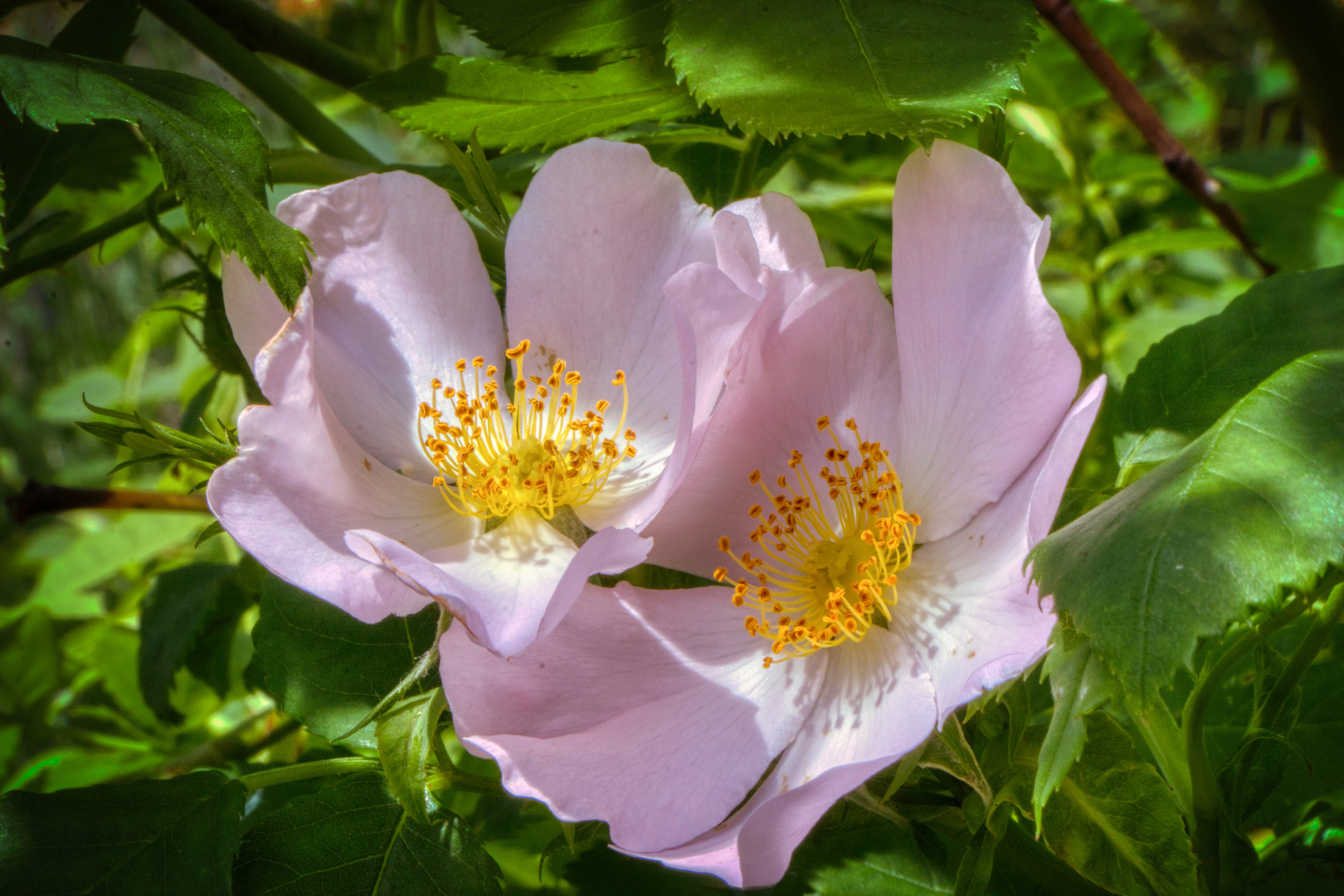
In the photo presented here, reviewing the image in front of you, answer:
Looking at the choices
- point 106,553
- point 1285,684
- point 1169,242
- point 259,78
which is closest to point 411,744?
point 1285,684

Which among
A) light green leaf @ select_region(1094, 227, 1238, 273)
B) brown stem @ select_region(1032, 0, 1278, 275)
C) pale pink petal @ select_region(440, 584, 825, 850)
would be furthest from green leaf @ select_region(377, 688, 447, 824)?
light green leaf @ select_region(1094, 227, 1238, 273)

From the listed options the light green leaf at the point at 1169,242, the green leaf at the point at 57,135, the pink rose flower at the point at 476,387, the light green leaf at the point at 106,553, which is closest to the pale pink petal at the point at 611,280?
the pink rose flower at the point at 476,387

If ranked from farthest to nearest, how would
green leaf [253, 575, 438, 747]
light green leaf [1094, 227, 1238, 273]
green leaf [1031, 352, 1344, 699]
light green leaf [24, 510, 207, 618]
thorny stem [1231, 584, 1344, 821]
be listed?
light green leaf [24, 510, 207, 618], light green leaf [1094, 227, 1238, 273], green leaf [253, 575, 438, 747], thorny stem [1231, 584, 1344, 821], green leaf [1031, 352, 1344, 699]

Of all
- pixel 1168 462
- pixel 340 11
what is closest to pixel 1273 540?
pixel 1168 462

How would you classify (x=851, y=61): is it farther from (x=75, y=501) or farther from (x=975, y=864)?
(x=75, y=501)

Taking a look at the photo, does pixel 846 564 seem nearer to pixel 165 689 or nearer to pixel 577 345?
pixel 577 345

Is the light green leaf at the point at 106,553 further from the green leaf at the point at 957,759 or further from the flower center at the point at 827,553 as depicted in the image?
the green leaf at the point at 957,759

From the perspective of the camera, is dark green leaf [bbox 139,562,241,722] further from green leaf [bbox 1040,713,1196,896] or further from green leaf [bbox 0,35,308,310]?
green leaf [bbox 1040,713,1196,896]
